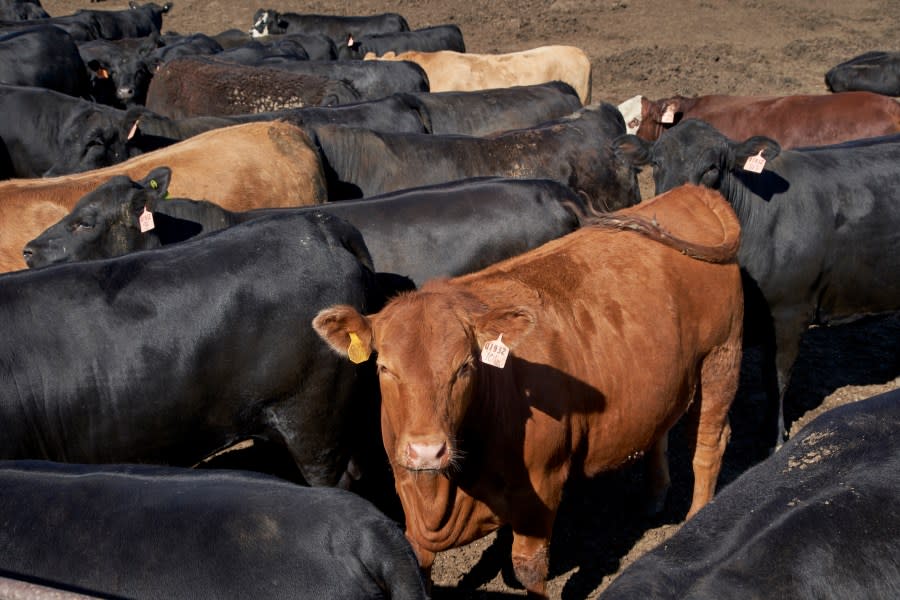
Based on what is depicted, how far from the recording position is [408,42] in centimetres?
1716

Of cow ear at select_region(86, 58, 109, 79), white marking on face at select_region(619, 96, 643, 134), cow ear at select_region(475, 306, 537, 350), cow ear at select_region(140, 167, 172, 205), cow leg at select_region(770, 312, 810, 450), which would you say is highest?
cow ear at select_region(475, 306, 537, 350)

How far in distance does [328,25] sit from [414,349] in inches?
676

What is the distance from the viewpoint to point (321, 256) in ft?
14.6

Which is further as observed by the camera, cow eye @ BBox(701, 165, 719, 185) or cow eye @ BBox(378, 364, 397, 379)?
cow eye @ BBox(701, 165, 719, 185)

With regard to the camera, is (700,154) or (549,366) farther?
(700,154)

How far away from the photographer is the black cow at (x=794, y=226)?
581 cm

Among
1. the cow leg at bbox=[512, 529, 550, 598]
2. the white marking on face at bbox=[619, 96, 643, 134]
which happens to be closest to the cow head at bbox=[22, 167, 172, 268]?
the cow leg at bbox=[512, 529, 550, 598]

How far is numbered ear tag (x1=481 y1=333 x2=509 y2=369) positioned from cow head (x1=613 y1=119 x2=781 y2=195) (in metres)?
3.00

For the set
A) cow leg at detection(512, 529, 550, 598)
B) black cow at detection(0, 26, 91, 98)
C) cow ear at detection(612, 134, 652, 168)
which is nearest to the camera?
cow leg at detection(512, 529, 550, 598)

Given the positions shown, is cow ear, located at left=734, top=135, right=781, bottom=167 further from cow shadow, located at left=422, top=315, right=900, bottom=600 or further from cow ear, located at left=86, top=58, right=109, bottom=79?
cow ear, located at left=86, top=58, right=109, bottom=79

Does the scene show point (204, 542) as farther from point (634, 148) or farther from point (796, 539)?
point (634, 148)

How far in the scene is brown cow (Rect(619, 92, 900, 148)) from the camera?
8477mm

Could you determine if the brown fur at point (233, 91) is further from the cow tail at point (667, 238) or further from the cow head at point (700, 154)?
the cow tail at point (667, 238)

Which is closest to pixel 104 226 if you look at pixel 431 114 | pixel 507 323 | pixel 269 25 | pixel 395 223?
pixel 395 223
